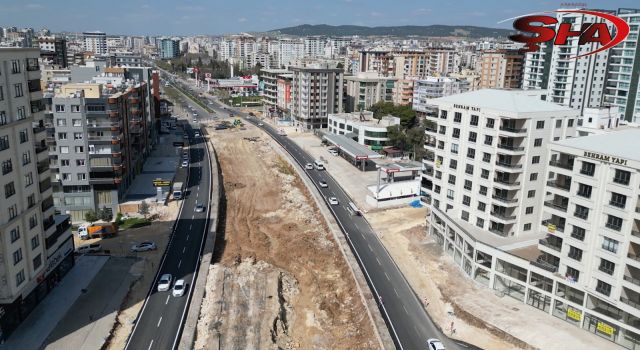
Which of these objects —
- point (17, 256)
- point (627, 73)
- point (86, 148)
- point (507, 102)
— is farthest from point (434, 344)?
point (627, 73)

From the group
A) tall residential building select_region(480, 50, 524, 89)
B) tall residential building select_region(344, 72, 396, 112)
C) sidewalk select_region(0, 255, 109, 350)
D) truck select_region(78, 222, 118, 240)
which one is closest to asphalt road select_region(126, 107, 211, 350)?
sidewalk select_region(0, 255, 109, 350)

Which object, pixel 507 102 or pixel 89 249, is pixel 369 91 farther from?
pixel 89 249

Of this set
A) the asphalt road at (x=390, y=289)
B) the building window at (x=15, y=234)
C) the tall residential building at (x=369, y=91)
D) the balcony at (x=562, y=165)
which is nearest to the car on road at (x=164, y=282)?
the building window at (x=15, y=234)

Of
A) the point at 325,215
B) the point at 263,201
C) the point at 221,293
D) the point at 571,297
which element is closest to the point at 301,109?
the point at 263,201

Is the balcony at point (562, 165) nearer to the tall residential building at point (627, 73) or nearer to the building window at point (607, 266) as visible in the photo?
the building window at point (607, 266)

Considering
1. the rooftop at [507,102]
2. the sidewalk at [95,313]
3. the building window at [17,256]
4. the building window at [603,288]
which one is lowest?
the sidewalk at [95,313]

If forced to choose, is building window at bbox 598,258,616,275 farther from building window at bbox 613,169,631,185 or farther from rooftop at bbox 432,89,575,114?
rooftop at bbox 432,89,575,114
